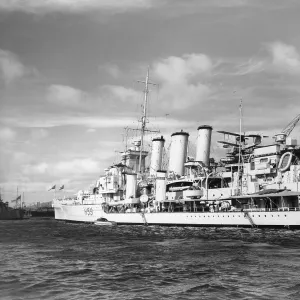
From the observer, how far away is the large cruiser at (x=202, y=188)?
44.0 metres

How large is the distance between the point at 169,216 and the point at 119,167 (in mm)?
20458

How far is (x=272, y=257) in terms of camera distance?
23297 millimetres

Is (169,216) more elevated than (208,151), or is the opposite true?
(208,151)

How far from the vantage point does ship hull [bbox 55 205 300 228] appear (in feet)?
134

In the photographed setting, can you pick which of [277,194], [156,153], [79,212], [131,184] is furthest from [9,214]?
[277,194]

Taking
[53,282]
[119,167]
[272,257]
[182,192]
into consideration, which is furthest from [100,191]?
[53,282]

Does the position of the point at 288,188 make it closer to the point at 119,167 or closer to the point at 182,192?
the point at 182,192

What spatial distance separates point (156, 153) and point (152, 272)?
170 ft

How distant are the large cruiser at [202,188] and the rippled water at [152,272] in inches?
569

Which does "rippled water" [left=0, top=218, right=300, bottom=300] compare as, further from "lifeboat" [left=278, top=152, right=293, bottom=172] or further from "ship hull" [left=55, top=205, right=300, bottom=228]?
"lifeboat" [left=278, top=152, right=293, bottom=172]

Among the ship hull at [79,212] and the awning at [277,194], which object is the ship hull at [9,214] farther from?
the awning at [277,194]

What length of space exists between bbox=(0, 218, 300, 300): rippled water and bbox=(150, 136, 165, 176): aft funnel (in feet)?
131

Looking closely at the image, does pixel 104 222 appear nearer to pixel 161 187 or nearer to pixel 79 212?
pixel 161 187

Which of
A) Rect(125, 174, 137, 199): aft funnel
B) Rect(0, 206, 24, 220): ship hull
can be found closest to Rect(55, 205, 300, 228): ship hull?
Rect(125, 174, 137, 199): aft funnel
